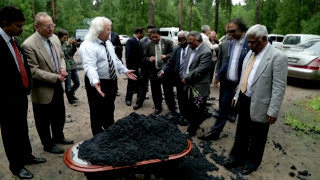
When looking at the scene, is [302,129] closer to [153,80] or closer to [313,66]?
[153,80]

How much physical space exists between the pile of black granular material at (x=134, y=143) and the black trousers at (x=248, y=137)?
97cm

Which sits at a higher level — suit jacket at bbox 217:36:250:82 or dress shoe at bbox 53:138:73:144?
suit jacket at bbox 217:36:250:82

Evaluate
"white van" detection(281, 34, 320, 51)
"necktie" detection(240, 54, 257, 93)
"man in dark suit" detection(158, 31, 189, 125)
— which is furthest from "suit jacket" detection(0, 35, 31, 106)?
"white van" detection(281, 34, 320, 51)

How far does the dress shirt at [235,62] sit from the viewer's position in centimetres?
413

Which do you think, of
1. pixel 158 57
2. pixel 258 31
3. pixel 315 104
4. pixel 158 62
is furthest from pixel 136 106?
pixel 315 104

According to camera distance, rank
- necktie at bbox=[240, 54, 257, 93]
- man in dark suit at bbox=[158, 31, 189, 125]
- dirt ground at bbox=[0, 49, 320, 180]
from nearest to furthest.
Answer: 1. necktie at bbox=[240, 54, 257, 93]
2. dirt ground at bbox=[0, 49, 320, 180]
3. man in dark suit at bbox=[158, 31, 189, 125]

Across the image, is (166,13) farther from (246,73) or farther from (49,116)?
(246,73)

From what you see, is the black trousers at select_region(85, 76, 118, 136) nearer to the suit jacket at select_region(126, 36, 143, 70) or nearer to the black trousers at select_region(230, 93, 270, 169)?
the black trousers at select_region(230, 93, 270, 169)

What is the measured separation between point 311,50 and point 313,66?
40.9 inches

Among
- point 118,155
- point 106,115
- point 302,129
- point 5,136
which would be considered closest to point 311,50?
point 302,129

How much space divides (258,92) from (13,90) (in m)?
3.06

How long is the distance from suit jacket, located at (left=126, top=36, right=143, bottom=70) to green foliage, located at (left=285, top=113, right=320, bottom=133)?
12.8 feet

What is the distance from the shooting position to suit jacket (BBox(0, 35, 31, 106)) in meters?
3.00

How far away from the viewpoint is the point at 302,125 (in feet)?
18.5
